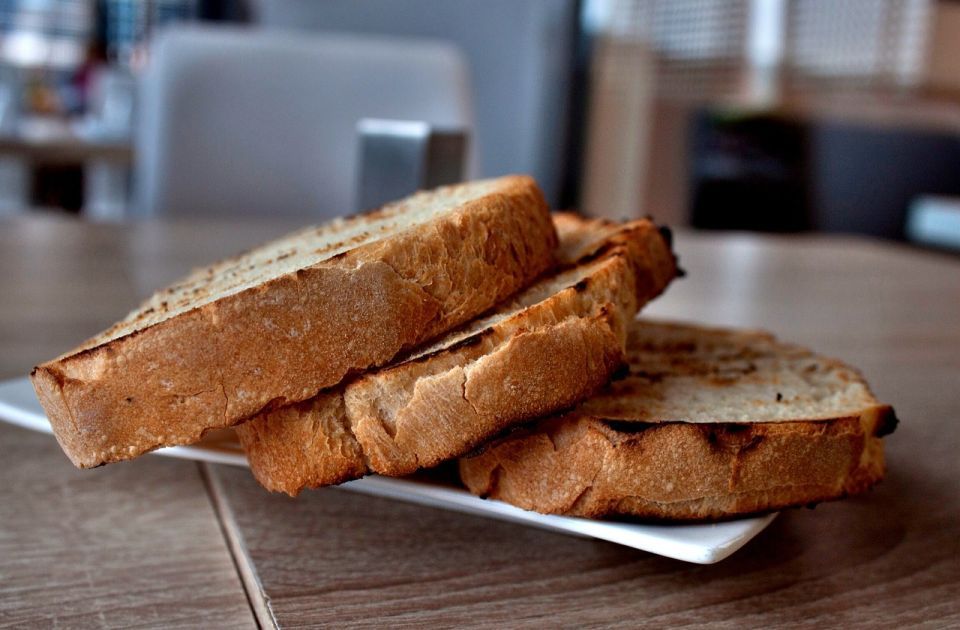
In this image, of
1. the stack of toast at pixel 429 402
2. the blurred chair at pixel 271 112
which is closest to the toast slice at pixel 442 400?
the stack of toast at pixel 429 402

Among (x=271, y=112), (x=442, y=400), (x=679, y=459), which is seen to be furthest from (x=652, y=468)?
(x=271, y=112)

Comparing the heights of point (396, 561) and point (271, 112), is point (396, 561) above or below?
below

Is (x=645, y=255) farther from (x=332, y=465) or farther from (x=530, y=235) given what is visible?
(x=332, y=465)

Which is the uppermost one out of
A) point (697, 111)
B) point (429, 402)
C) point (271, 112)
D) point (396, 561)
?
point (697, 111)

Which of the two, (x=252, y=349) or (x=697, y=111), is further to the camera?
(x=697, y=111)

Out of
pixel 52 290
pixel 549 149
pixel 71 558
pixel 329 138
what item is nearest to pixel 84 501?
pixel 71 558

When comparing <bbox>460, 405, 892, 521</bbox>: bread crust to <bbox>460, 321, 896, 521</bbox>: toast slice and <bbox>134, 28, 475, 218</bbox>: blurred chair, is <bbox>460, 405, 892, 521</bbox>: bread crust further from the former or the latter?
<bbox>134, 28, 475, 218</bbox>: blurred chair

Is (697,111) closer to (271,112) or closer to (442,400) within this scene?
(271,112)

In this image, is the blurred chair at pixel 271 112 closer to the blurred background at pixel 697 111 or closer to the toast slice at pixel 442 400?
the blurred background at pixel 697 111
